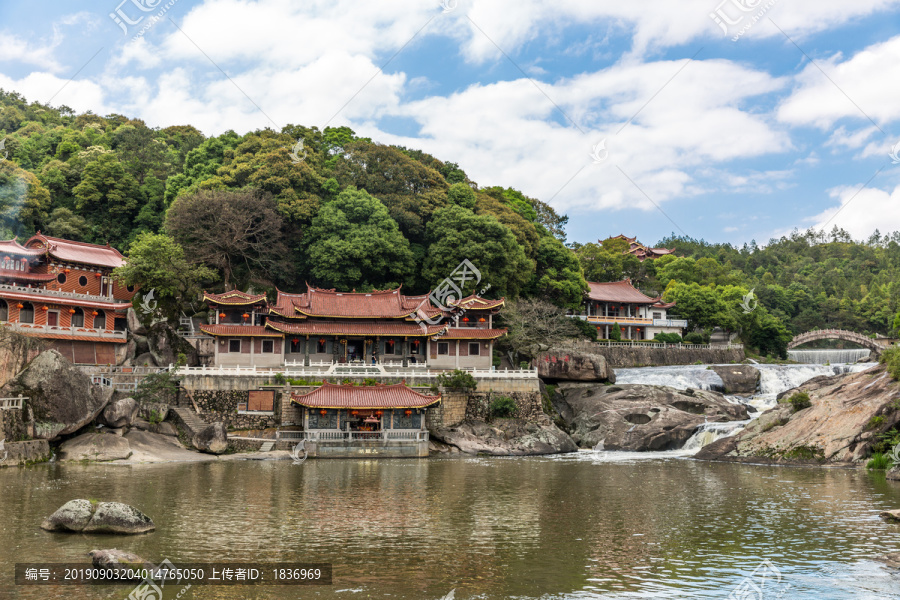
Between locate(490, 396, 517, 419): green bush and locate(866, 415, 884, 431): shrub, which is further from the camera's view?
locate(490, 396, 517, 419): green bush

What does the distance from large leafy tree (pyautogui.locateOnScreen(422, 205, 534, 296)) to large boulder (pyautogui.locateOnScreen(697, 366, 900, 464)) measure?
2176 centimetres

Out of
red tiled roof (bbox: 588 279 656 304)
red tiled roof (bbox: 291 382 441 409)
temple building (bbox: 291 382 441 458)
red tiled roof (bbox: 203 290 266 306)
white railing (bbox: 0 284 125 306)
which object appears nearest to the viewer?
temple building (bbox: 291 382 441 458)

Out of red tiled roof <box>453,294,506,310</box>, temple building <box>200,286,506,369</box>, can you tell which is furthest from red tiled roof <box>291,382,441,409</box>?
red tiled roof <box>453,294,506,310</box>

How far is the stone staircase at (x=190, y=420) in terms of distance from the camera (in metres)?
40.0

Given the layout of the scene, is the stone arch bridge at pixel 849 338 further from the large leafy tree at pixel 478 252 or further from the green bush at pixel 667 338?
the large leafy tree at pixel 478 252

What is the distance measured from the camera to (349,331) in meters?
49.0

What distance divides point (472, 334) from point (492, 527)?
27954 mm

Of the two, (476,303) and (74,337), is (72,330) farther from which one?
(476,303)

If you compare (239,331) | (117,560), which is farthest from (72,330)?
(117,560)

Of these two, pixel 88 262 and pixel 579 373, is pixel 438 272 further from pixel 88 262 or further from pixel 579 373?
pixel 88 262

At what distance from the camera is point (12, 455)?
32500 millimetres

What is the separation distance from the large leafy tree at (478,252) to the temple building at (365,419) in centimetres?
1557

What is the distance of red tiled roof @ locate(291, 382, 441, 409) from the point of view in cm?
4053

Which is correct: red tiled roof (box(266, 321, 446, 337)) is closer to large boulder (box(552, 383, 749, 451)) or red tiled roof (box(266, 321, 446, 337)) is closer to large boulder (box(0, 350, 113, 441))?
large boulder (box(552, 383, 749, 451))
